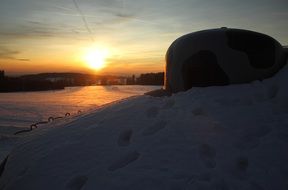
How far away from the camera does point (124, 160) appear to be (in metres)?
3.21

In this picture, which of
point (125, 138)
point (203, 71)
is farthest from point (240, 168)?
point (203, 71)

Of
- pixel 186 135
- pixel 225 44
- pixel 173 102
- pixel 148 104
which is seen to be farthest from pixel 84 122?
pixel 225 44

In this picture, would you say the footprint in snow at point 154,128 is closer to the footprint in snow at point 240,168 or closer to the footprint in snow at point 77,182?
the footprint in snow at point 77,182

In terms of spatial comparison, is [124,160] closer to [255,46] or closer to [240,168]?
[240,168]

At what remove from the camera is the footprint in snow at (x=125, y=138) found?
3567 millimetres

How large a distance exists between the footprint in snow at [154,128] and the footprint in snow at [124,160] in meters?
0.43

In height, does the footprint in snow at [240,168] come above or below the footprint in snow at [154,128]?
below

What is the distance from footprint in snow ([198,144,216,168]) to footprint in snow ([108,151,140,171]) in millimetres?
708

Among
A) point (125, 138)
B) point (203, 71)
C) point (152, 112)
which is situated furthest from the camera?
point (203, 71)

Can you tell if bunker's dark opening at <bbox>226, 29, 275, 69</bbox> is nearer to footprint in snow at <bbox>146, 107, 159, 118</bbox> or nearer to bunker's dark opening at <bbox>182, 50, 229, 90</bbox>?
bunker's dark opening at <bbox>182, 50, 229, 90</bbox>

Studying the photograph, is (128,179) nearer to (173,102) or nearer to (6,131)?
(173,102)

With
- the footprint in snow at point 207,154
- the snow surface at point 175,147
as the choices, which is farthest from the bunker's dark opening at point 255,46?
the footprint in snow at point 207,154

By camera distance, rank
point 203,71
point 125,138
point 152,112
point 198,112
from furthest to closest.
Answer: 1. point 203,71
2. point 152,112
3. point 198,112
4. point 125,138

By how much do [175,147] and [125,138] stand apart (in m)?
0.77
